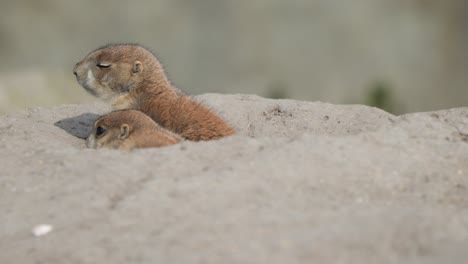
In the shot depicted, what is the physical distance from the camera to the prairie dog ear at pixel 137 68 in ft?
17.7

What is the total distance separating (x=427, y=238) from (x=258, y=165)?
2.86 ft

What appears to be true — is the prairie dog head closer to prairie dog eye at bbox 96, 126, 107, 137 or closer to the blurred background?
prairie dog eye at bbox 96, 126, 107, 137

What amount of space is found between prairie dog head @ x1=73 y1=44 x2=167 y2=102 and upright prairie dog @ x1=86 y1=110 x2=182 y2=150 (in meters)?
0.77

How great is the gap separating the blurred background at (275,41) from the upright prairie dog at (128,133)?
21.8 feet

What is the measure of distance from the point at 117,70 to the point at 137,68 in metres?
0.11

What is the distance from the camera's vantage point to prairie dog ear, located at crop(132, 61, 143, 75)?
540 cm

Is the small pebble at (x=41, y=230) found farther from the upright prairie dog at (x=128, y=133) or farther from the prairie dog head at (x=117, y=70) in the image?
the prairie dog head at (x=117, y=70)

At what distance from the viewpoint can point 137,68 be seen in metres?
5.40

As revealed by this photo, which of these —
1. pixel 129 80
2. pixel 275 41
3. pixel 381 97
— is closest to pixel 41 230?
pixel 129 80

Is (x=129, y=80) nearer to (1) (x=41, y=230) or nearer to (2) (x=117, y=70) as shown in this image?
(2) (x=117, y=70)

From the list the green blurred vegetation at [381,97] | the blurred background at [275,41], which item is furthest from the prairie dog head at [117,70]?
the blurred background at [275,41]

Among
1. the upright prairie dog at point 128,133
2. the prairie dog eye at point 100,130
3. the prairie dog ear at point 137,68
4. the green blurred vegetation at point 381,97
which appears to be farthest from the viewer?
the green blurred vegetation at point 381,97

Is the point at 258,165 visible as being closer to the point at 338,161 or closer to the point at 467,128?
the point at 338,161

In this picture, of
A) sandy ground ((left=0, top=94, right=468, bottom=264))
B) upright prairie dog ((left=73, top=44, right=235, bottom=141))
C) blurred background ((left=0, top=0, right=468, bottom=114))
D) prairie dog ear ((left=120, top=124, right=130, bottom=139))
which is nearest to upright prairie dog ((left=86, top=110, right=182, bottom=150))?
prairie dog ear ((left=120, top=124, right=130, bottom=139))
